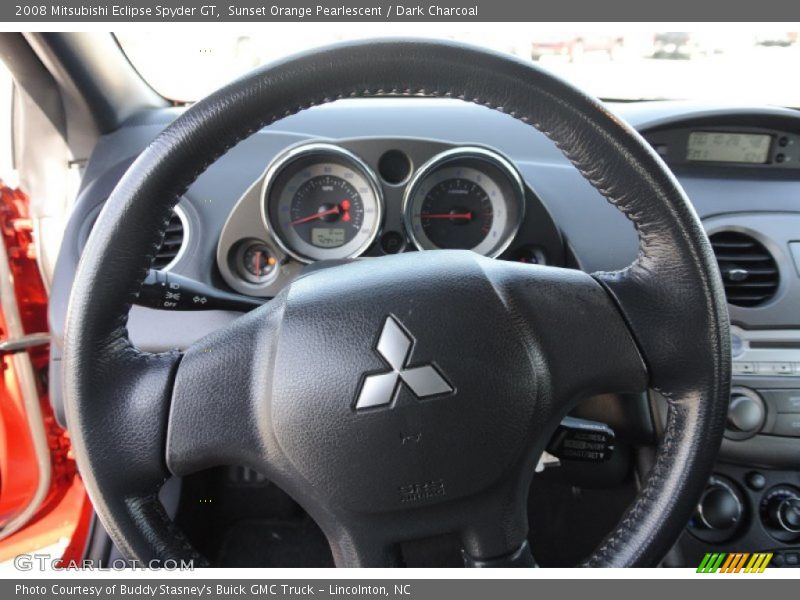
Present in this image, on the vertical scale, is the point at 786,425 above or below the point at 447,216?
below

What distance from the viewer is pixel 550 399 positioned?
3.02ft

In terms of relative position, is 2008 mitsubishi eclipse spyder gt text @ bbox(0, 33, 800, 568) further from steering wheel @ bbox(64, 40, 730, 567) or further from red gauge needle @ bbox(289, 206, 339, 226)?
red gauge needle @ bbox(289, 206, 339, 226)

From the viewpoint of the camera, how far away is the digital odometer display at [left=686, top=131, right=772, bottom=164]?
183 cm

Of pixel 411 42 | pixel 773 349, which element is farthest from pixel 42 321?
pixel 773 349

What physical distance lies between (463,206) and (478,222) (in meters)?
0.06

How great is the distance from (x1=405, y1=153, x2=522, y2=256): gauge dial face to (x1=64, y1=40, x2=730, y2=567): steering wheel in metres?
0.68

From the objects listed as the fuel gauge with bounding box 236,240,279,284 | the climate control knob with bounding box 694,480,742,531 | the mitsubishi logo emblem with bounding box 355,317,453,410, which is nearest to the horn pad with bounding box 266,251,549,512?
the mitsubishi logo emblem with bounding box 355,317,453,410

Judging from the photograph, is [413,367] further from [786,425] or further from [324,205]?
[786,425]

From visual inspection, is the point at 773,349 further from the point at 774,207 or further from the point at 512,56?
the point at 512,56

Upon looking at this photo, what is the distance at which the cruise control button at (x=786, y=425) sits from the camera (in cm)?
152

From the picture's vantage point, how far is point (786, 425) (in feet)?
4.98

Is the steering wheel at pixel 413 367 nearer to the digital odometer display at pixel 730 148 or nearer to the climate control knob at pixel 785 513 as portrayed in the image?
the climate control knob at pixel 785 513

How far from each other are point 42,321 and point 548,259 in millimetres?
1521

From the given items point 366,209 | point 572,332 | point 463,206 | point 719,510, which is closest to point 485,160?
point 463,206
